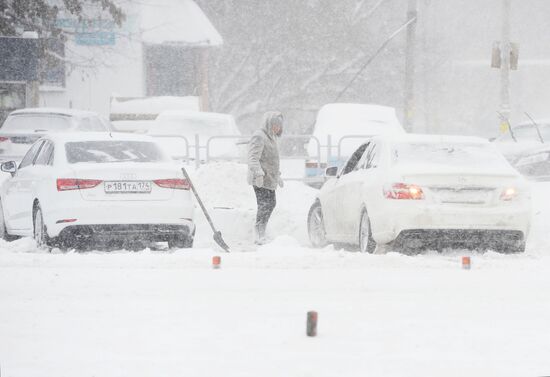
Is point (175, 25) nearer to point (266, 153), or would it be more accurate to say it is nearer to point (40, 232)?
point (266, 153)

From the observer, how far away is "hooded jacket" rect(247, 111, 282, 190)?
13.4 m

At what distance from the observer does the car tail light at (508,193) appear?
10820mm

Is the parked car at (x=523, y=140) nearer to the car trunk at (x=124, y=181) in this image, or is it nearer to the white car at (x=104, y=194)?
the white car at (x=104, y=194)

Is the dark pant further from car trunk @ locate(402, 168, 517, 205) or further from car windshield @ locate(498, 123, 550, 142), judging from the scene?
car windshield @ locate(498, 123, 550, 142)

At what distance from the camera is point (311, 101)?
4150cm

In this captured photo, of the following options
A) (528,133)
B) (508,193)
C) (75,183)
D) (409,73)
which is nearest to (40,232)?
(75,183)

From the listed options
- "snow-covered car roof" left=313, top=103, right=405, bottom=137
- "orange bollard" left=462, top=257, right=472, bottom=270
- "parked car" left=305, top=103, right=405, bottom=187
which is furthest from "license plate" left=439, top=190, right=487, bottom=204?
"snow-covered car roof" left=313, top=103, right=405, bottom=137

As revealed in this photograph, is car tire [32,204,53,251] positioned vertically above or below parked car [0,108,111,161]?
below

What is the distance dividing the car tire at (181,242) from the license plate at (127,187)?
716 mm

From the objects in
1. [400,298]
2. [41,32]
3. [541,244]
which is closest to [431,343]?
[400,298]

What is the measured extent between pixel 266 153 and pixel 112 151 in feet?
7.61

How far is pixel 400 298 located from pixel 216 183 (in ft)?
30.7

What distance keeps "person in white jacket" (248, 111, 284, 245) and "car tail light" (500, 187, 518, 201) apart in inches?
139

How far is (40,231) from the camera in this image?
1174 centimetres
